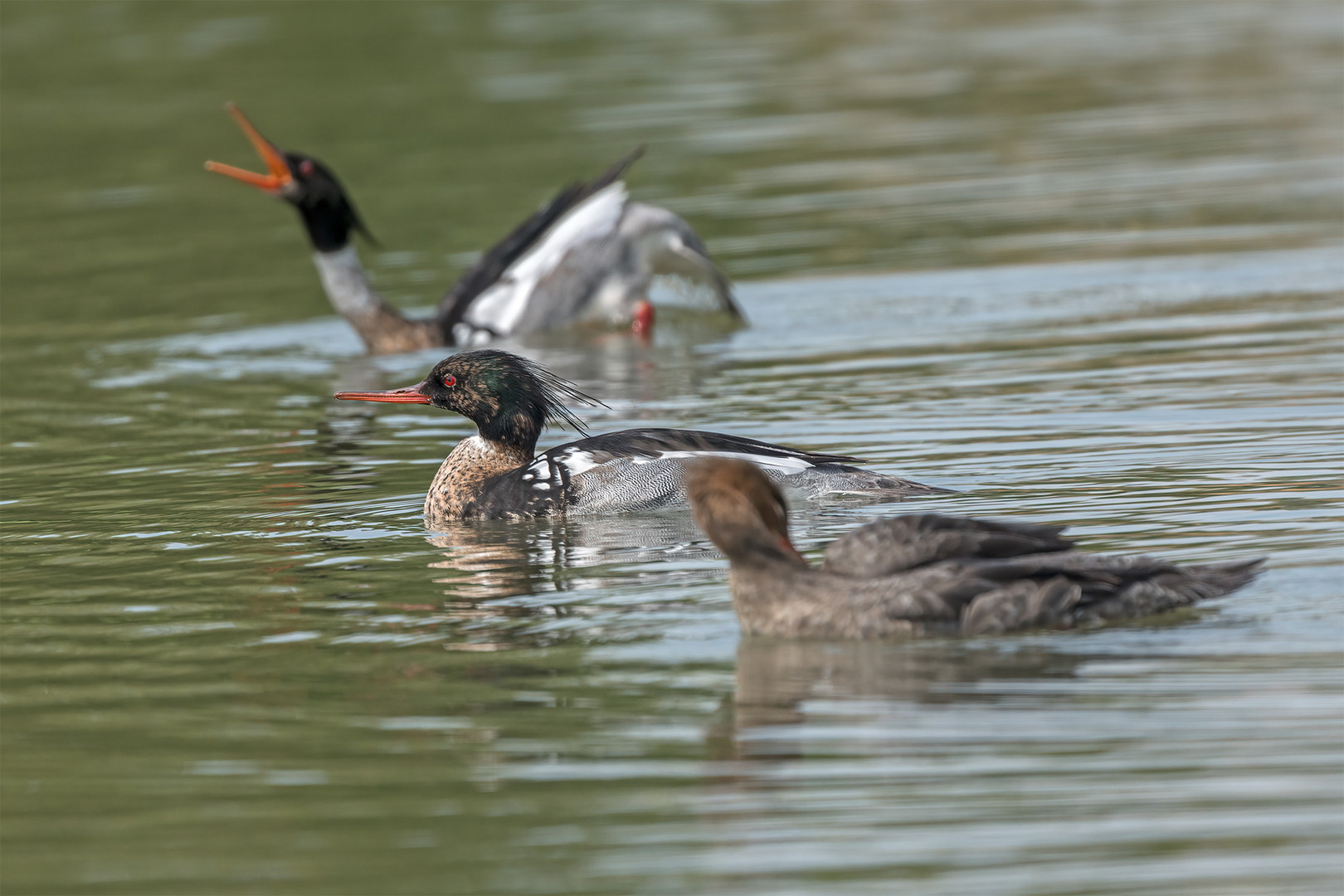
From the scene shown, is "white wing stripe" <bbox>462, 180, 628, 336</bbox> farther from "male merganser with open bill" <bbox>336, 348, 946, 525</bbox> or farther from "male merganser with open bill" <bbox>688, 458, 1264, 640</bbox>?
"male merganser with open bill" <bbox>688, 458, 1264, 640</bbox>

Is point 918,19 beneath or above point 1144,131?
above

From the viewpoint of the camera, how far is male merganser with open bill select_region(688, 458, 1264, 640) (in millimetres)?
7008

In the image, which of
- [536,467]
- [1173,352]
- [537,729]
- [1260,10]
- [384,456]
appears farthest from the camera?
[1260,10]

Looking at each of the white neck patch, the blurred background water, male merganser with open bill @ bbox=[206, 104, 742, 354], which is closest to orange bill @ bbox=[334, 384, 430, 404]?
the blurred background water

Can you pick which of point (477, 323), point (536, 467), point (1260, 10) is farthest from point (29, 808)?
point (1260, 10)

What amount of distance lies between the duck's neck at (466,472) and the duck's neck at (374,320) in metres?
5.22

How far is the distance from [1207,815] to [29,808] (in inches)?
128

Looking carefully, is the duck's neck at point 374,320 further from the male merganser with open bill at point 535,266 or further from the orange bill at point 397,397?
the orange bill at point 397,397

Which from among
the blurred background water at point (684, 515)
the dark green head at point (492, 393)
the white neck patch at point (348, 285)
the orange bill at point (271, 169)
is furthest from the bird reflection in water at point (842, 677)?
the orange bill at point (271, 169)

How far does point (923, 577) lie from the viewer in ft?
23.2

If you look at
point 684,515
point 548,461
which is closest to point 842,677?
point 684,515

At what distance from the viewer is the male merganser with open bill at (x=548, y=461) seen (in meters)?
9.50

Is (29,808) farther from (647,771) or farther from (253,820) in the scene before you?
(647,771)

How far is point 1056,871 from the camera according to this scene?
16.9 ft
